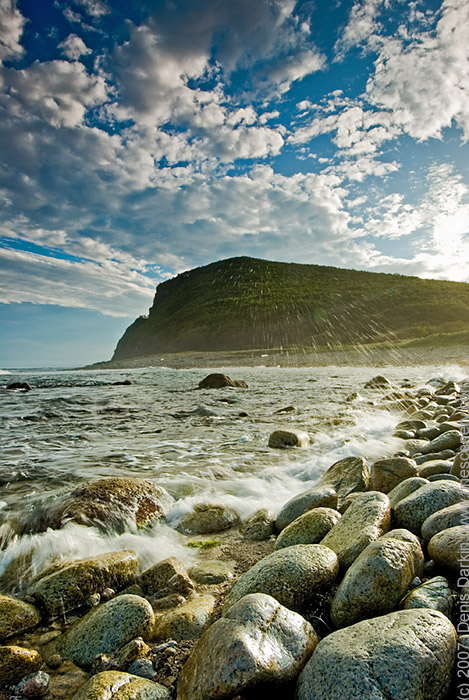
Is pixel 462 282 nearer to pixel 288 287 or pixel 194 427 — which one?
pixel 288 287

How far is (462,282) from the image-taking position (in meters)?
79.6

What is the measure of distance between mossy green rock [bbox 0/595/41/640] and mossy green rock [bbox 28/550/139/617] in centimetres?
12

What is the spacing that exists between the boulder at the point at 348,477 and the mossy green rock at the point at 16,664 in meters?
3.07

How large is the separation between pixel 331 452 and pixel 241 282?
95670mm

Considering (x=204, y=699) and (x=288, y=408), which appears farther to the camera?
(x=288, y=408)

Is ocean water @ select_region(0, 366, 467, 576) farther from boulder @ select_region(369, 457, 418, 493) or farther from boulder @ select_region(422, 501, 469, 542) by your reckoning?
boulder @ select_region(422, 501, 469, 542)

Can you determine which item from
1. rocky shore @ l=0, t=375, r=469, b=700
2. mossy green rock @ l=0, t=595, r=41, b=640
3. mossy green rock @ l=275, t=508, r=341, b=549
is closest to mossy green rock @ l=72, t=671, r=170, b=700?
rocky shore @ l=0, t=375, r=469, b=700

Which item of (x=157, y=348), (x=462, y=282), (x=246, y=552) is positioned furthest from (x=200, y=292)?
(x=246, y=552)

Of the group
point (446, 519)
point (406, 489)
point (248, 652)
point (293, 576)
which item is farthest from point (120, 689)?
point (406, 489)

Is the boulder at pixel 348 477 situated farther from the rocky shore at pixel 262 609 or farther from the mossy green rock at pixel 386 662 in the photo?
the mossy green rock at pixel 386 662

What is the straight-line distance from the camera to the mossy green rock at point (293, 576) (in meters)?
2.32

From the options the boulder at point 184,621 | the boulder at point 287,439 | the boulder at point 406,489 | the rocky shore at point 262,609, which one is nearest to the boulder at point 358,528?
the rocky shore at point 262,609

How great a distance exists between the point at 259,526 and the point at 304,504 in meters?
0.56

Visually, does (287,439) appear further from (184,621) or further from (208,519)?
(184,621)
